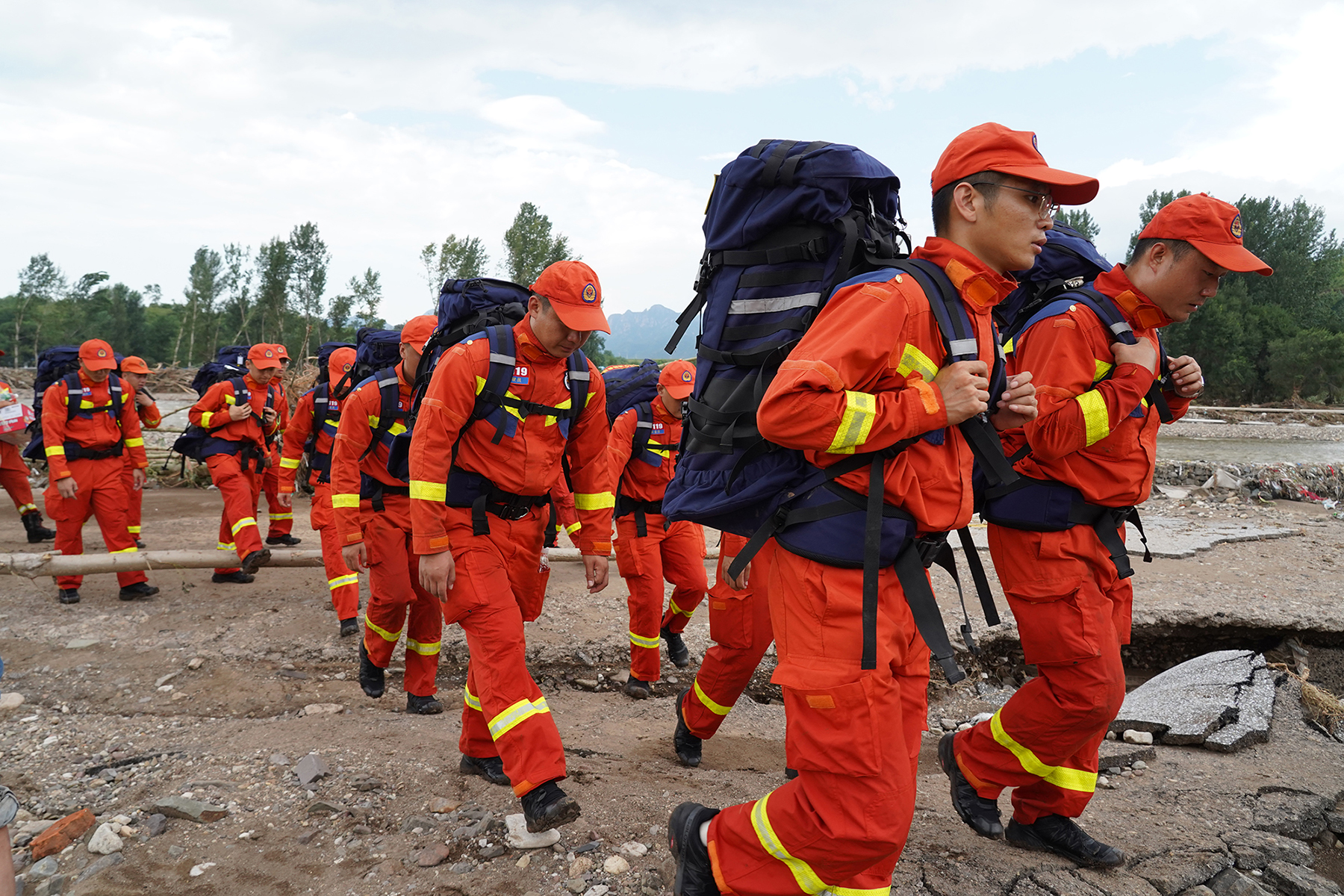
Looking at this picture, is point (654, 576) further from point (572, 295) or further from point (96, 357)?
point (96, 357)

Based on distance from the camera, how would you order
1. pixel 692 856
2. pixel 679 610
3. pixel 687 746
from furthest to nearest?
pixel 679 610, pixel 687 746, pixel 692 856

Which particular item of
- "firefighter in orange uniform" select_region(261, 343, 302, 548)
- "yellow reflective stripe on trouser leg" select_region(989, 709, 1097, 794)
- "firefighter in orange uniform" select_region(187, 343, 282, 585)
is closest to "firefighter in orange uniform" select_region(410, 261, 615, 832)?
"yellow reflective stripe on trouser leg" select_region(989, 709, 1097, 794)

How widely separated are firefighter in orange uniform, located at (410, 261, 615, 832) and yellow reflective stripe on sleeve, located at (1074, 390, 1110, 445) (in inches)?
73.1

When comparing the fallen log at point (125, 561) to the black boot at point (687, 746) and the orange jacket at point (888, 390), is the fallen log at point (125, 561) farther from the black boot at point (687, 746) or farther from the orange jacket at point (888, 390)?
the orange jacket at point (888, 390)

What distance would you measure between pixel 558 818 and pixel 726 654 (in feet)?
3.92

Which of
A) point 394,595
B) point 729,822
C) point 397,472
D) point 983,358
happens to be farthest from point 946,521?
point 394,595

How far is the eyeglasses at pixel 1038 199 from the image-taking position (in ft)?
7.50

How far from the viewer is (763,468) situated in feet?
7.85

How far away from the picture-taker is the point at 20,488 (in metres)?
9.86

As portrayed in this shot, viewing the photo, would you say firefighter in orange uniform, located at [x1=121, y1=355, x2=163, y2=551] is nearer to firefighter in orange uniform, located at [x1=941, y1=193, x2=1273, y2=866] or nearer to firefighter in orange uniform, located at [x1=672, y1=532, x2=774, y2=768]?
firefighter in orange uniform, located at [x1=672, y1=532, x2=774, y2=768]

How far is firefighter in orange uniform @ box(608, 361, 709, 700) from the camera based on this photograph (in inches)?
223

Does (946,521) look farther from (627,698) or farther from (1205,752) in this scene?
(627,698)

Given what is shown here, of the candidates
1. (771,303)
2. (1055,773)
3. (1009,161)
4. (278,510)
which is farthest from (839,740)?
(278,510)

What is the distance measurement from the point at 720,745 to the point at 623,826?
1622 millimetres
